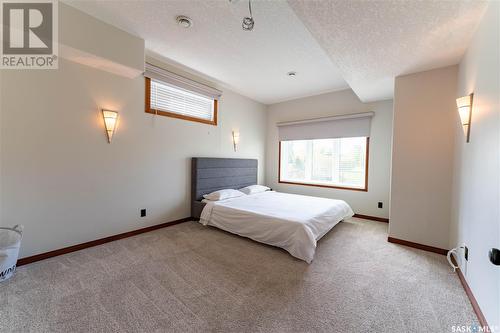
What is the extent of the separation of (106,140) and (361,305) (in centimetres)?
348

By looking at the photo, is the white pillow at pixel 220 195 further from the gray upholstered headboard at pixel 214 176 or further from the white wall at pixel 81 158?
the white wall at pixel 81 158

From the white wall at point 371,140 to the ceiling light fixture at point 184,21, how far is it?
3295mm

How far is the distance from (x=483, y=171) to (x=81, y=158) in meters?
A: 4.15

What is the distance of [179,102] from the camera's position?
3.57m

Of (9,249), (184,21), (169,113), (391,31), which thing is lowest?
(9,249)

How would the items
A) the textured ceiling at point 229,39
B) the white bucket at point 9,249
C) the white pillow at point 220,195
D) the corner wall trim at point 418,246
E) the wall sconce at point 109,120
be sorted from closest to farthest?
the white bucket at point 9,249 < the textured ceiling at point 229,39 < the corner wall trim at point 418,246 < the wall sconce at point 109,120 < the white pillow at point 220,195

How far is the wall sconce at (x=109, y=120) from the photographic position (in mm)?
2652

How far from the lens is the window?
166 inches

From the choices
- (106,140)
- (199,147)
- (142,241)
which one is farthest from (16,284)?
(199,147)

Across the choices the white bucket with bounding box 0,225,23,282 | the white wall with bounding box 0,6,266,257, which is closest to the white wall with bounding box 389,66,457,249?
the white wall with bounding box 0,6,266,257

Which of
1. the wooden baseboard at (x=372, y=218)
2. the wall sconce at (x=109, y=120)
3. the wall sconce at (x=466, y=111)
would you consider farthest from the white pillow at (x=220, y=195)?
the wall sconce at (x=466, y=111)

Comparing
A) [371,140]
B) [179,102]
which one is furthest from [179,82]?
[371,140]

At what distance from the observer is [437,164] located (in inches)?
99.7

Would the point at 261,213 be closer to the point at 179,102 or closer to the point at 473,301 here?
the point at 473,301
